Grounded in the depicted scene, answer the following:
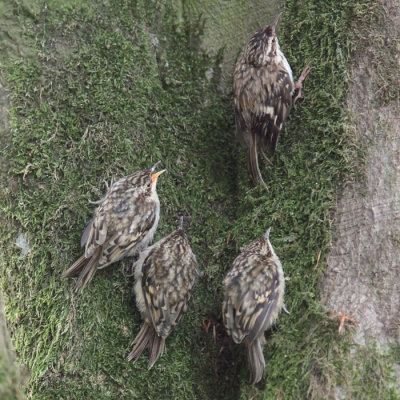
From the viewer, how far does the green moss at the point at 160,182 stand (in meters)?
3.38

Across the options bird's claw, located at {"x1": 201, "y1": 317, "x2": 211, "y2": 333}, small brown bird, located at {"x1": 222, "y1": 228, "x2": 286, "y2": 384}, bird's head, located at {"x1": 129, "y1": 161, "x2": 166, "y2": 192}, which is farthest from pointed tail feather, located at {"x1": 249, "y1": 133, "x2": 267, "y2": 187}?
bird's claw, located at {"x1": 201, "y1": 317, "x2": 211, "y2": 333}

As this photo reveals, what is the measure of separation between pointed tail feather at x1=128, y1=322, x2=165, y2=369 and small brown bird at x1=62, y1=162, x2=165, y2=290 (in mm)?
521

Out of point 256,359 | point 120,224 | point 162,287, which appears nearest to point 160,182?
point 120,224

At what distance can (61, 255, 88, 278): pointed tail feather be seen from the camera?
3490 mm

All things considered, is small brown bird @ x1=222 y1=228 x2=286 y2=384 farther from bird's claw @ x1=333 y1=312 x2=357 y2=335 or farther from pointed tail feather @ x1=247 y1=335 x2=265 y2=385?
bird's claw @ x1=333 y1=312 x2=357 y2=335

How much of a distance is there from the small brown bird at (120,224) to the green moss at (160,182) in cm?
10

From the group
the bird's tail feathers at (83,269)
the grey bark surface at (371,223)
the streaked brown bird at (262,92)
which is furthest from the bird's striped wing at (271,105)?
the bird's tail feathers at (83,269)

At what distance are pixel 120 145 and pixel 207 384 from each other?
1.83m

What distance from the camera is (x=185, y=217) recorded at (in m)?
3.99

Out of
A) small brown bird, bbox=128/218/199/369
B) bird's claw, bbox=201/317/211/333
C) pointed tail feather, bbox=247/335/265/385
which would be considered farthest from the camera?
bird's claw, bbox=201/317/211/333

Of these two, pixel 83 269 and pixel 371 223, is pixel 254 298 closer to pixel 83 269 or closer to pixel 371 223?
pixel 371 223

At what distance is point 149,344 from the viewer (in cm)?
349

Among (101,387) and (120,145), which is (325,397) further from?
(120,145)

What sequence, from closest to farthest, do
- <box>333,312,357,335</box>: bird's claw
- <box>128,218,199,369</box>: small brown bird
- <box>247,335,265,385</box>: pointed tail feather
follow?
<box>333,312,357,335</box>: bird's claw
<box>247,335,265,385</box>: pointed tail feather
<box>128,218,199,369</box>: small brown bird
